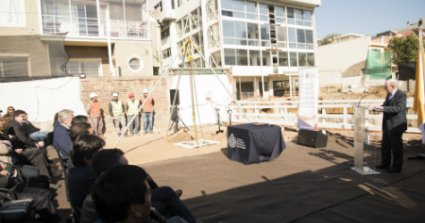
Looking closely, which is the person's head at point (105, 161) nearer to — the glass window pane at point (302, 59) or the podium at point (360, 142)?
the podium at point (360, 142)

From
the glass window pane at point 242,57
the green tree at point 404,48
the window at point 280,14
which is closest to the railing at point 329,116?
the glass window pane at point 242,57

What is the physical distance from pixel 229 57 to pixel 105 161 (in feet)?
92.8

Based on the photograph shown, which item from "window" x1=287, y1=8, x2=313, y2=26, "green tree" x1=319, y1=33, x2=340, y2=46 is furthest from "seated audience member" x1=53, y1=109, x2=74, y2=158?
"green tree" x1=319, y1=33, x2=340, y2=46

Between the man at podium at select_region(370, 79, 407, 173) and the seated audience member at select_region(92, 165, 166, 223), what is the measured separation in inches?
180

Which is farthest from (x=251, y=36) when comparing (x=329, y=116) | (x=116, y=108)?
(x=329, y=116)

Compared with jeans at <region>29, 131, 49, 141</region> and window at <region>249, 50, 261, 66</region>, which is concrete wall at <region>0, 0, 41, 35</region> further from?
window at <region>249, 50, 261, 66</region>

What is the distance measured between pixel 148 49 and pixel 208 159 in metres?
15.2

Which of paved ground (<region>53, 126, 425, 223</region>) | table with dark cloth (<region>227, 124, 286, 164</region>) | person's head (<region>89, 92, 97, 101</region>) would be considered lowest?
paved ground (<region>53, 126, 425, 223</region>)

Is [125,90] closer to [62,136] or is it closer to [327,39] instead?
[62,136]

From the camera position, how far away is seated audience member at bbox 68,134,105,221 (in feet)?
8.96

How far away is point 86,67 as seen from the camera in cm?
2042

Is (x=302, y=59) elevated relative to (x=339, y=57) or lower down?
lower down

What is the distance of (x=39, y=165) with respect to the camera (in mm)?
5668

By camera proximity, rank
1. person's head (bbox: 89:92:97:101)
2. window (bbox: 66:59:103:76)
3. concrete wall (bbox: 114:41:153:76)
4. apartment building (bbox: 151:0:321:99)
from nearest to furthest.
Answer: person's head (bbox: 89:92:97:101)
window (bbox: 66:59:103:76)
concrete wall (bbox: 114:41:153:76)
apartment building (bbox: 151:0:321:99)
